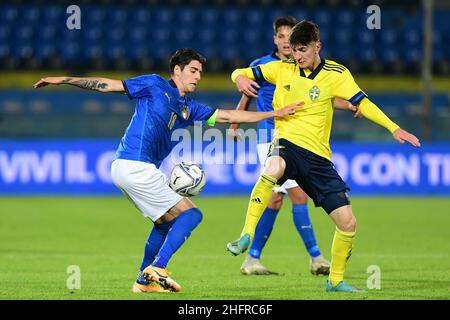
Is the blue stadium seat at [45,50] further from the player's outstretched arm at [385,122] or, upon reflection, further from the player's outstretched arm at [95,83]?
the player's outstretched arm at [385,122]

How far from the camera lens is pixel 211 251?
11625 mm

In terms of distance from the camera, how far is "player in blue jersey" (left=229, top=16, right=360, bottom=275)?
975 centimetres

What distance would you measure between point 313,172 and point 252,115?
27.4 inches

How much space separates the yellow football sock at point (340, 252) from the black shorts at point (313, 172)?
0.85 feet

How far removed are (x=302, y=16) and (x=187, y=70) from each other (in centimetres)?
1705

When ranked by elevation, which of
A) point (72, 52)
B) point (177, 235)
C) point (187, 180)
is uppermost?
point (72, 52)

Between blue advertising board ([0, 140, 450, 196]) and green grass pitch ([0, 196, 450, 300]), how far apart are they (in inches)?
18.3

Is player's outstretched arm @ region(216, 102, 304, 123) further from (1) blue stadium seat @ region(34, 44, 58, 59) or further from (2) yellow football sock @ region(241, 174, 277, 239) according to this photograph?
(1) blue stadium seat @ region(34, 44, 58, 59)

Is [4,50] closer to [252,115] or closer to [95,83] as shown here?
[95,83]

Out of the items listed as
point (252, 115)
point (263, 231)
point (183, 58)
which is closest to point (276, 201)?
point (263, 231)

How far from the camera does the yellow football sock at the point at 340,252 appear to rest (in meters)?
7.86

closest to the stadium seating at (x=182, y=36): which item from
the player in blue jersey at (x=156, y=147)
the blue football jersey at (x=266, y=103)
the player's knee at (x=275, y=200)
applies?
the blue football jersey at (x=266, y=103)

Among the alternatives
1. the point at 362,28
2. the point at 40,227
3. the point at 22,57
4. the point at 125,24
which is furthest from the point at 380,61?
the point at 40,227
